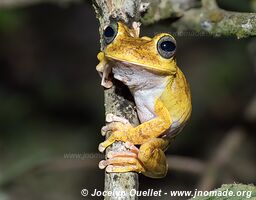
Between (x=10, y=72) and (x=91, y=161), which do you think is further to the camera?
(x=10, y=72)

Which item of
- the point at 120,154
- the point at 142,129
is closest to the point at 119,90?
the point at 142,129

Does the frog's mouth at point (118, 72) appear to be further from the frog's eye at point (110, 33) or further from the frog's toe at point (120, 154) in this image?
the frog's toe at point (120, 154)

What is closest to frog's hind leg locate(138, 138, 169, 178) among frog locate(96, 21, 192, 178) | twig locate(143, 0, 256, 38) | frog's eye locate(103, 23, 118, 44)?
frog locate(96, 21, 192, 178)

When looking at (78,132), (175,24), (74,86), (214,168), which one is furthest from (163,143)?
(74,86)

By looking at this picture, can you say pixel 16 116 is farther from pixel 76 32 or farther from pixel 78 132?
pixel 76 32

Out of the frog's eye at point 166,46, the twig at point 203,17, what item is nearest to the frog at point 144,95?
the frog's eye at point 166,46

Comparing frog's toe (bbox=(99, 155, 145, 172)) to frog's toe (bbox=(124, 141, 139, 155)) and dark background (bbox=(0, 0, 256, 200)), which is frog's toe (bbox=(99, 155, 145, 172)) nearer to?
frog's toe (bbox=(124, 141, 139, 155))
